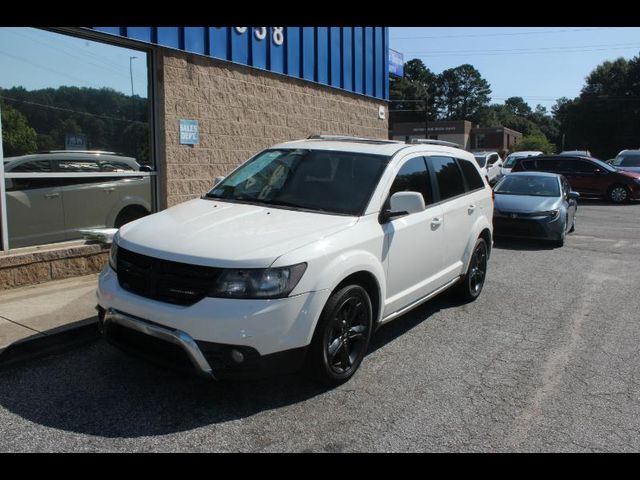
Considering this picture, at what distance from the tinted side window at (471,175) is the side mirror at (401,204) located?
202 cm

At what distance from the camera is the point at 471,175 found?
671 cm

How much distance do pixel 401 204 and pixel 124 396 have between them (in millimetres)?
2528

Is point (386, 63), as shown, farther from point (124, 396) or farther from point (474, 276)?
point (124, 396)

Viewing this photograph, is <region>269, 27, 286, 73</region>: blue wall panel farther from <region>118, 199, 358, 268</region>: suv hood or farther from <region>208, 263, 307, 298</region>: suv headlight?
<region>208, 263, 307, 298</region>: suv headlight

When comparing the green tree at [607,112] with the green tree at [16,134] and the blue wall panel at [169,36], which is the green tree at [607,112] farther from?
the green tree at [16,134]

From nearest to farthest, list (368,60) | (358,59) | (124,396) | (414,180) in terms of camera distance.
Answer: (124,396), (414,180), (358,59), (368,60)

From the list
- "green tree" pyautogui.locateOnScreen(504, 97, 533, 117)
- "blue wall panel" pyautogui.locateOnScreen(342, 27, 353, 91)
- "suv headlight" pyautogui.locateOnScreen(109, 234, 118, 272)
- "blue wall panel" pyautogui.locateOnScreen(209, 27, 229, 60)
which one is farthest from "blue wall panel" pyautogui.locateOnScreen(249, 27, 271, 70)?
"green tree" pyautogui.locateOnScreen(504, 97, 533, 117)

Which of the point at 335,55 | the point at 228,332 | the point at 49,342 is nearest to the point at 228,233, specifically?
the point at 228,332

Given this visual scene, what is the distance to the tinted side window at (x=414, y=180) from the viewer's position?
5093 mm

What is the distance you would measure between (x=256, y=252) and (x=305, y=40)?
8.09m

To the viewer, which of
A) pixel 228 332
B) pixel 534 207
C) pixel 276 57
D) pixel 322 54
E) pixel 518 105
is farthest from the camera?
pixel 518 105

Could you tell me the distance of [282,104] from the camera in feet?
34.7
